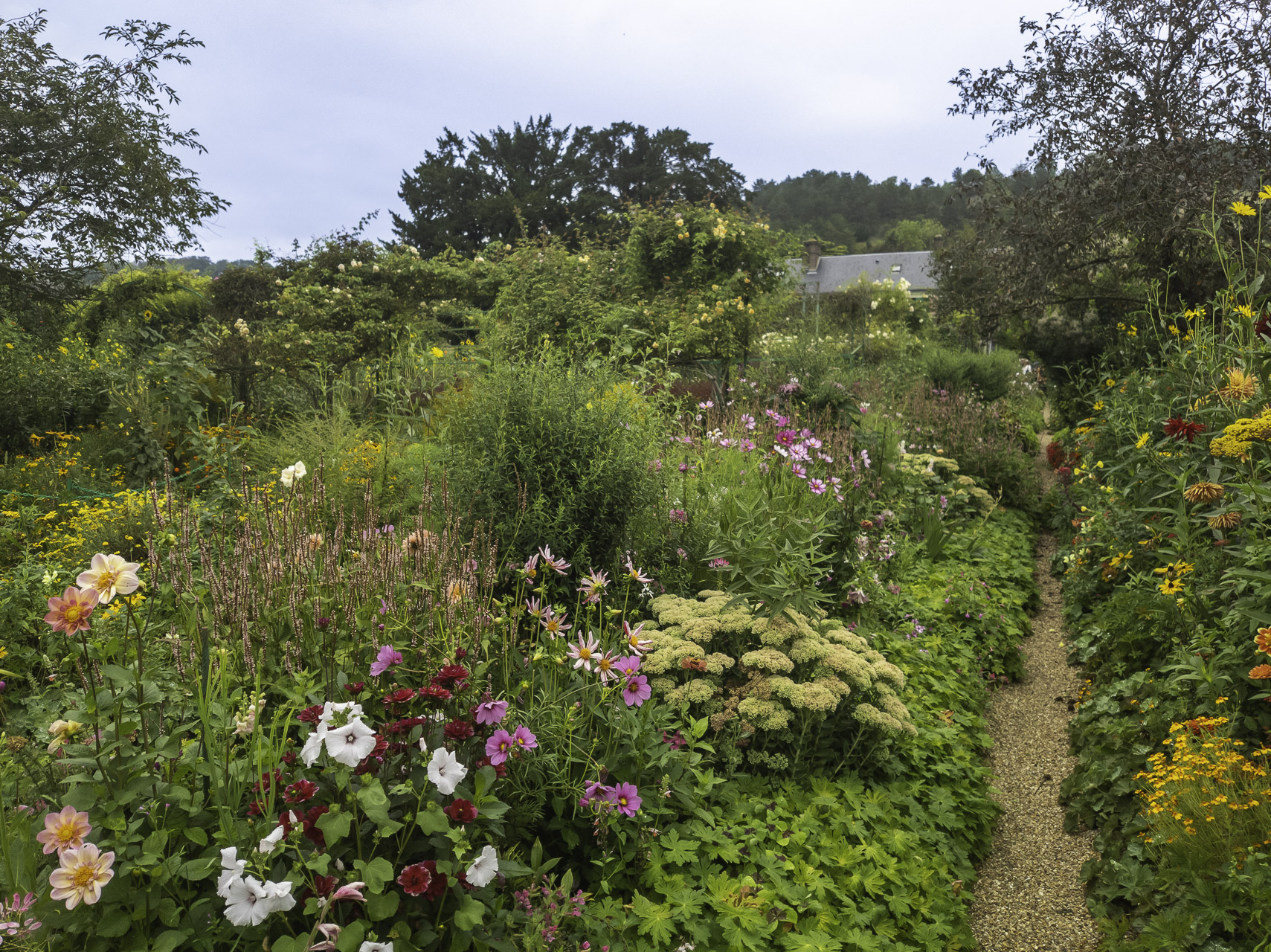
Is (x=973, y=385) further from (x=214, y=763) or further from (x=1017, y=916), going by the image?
(x=214, y=763)

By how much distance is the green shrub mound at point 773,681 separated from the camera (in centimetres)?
263

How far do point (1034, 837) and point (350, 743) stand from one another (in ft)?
9.39

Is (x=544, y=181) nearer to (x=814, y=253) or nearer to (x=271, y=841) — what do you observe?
(x=814, y=253)

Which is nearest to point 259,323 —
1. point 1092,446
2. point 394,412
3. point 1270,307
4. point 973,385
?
point 394,412

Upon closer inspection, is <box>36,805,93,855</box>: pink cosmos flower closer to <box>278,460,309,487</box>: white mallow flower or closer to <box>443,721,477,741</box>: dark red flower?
<box>443,721,477,741</box>: dark red flower

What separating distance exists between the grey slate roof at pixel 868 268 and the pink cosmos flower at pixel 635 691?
36.9 meters

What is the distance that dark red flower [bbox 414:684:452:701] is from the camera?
1604mm

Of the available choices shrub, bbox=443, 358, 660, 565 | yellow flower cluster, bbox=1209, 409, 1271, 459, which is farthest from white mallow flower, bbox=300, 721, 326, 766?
yellow flower cluster, bbox=1209, 409, 1271, 459

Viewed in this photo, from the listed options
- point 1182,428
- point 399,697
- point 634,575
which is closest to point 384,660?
point 399,697

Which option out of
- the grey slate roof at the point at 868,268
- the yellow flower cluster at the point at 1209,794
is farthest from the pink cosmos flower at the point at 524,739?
the grey slate roof at the point at 868,268

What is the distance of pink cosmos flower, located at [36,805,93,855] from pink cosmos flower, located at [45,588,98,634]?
13.2 inches

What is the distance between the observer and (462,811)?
1.50 metres

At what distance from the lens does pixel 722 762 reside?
9.10 ft

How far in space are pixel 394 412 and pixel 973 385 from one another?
25.9 feet
